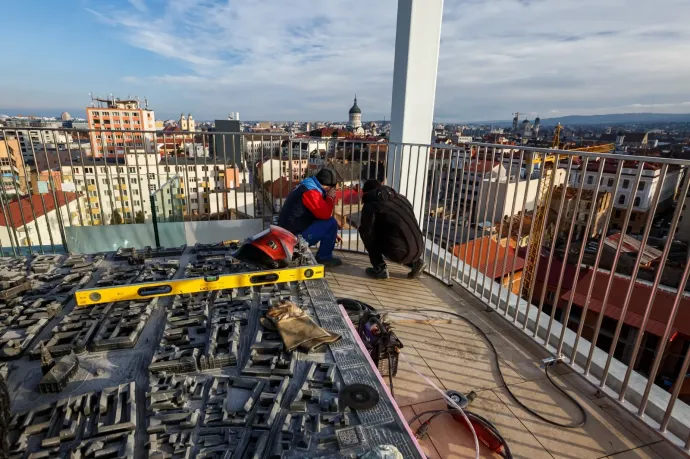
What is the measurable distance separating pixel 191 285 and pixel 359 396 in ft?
4.82

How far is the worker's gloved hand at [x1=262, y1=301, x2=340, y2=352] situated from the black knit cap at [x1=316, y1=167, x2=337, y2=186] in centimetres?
290

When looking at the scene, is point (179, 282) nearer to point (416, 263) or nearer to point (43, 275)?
point (43, 275)

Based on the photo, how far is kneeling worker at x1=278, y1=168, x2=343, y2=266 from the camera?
15.5 ft

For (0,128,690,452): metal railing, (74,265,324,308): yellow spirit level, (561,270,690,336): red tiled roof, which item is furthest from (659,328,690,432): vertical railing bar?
(561,270,690,336): red tiled roof

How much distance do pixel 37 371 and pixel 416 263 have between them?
3.92 meters

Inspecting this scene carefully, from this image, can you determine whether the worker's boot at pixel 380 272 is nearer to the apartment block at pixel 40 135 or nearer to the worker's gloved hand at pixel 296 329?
the worker's gloved hand at pixel 296 329

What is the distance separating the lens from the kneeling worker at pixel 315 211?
471cm

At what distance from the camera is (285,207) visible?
4.84 meters

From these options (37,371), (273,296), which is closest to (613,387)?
(273,296)

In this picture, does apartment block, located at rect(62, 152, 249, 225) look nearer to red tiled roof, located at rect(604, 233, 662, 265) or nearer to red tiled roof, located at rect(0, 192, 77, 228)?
red tiled roof, located at rect(0, 192, 77, 228)

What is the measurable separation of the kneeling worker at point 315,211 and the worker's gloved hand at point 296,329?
2.71 meters

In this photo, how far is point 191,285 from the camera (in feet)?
7.75

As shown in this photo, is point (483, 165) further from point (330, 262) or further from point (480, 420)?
point (330, 262)

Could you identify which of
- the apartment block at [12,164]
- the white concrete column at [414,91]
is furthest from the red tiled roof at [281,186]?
the apartment block at [12,164]
